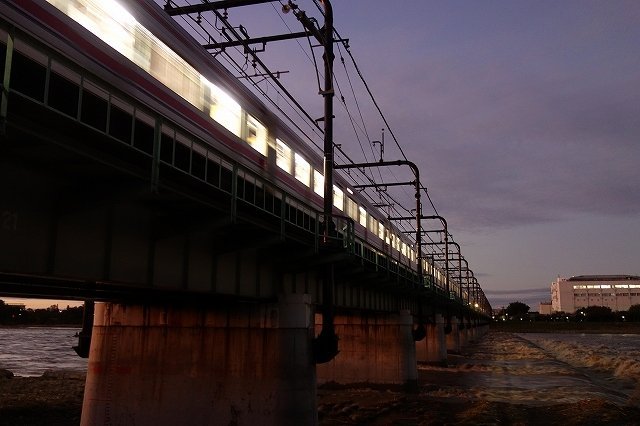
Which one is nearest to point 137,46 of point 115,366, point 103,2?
point 103,2

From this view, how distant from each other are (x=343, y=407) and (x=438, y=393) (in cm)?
730

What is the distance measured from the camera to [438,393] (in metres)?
28.0

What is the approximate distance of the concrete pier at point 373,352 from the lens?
28500 mm

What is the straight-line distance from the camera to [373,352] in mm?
29266

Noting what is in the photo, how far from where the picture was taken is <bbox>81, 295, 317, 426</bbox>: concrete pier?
1353 centimetres

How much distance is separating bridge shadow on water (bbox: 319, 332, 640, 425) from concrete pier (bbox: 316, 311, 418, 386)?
912 millimetres

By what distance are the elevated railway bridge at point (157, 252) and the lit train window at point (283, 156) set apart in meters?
1.00

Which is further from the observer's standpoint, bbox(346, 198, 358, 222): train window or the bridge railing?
bbox(346, 198, 358, 222): train window

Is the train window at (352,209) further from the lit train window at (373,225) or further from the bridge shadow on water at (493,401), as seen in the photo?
the bridge shadow on water at (493,401)

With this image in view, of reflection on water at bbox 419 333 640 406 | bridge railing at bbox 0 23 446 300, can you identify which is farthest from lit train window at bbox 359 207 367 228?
bridge railing at bbox 0 23 446 300

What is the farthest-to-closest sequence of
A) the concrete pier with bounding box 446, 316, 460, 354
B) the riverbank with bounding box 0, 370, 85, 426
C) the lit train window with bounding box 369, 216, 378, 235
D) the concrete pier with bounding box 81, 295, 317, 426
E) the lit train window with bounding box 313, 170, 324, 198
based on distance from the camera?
the concrete pier with bounding box 446, 316, 460, 354, the lit train window with bounding box 369, 216, 378, 235, the riverbank with bounding box 0, 370, 85, 426, the lit train window with bounding box 313, 170, 324, 198, the concrete pier with bounding box 81, 295, 317, 426

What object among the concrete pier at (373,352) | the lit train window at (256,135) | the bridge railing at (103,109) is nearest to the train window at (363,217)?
the concrete pier at (373,352)

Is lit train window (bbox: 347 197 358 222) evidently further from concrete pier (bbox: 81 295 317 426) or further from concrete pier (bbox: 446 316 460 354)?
concrete pier (bbox: 446 316 460 354)

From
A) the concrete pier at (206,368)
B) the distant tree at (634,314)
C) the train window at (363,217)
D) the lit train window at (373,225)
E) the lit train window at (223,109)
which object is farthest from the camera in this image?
the distant tree at (634,314)
